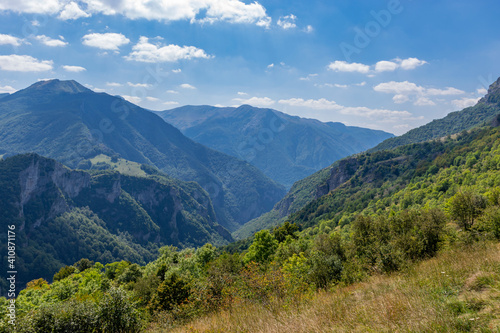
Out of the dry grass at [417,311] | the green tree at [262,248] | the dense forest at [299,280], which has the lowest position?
the green tree at [262,248]

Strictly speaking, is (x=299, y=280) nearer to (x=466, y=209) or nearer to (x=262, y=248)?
(x=466, y=209)

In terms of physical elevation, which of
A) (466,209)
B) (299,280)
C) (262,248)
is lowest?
(262,248)

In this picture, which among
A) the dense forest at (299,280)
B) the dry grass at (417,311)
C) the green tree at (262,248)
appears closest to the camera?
the dry grass at (417,311)

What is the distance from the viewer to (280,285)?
1436 cm

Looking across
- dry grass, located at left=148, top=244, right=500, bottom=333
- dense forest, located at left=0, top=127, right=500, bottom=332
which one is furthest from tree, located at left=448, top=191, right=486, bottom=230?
dry grass, located at left=148, top=244, right=500, bottom=333

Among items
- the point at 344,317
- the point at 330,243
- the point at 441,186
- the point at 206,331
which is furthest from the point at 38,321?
the point at 441,186

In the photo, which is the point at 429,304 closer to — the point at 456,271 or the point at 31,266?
the point at 456,271

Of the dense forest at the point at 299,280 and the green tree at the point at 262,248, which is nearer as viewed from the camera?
the dense forest at the point at 299,280

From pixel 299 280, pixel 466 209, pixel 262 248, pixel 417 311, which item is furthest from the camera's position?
pixel 262 248

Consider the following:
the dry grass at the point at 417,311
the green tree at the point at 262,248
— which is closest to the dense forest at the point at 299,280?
the dry grass at the point at 417,311

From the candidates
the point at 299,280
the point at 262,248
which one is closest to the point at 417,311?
the point at 299,280

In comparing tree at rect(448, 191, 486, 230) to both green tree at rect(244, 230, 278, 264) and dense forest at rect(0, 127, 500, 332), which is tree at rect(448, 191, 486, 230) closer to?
dense forest at rect(0, 127, 500, 332)

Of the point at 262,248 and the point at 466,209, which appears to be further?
the point at 262,248

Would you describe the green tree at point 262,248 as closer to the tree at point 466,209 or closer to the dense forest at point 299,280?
the dense forest at point 299,280
